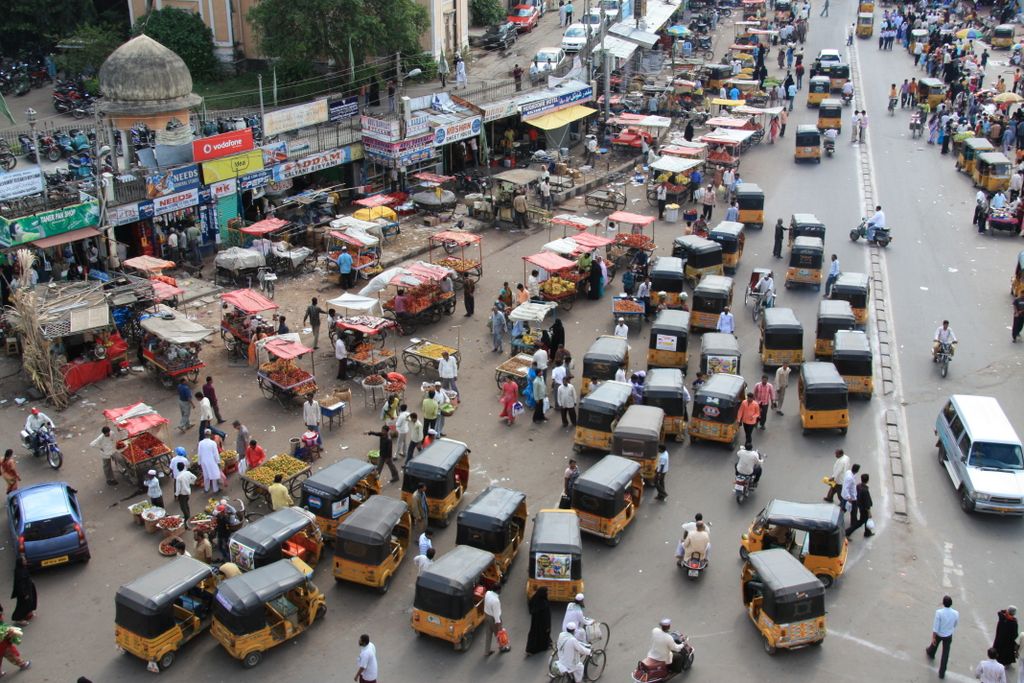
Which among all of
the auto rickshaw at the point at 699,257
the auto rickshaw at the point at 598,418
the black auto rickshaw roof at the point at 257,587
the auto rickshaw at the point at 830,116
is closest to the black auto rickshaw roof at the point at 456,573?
the black auto rickshaw roof at the point at 257,587

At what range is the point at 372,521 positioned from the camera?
687 inches

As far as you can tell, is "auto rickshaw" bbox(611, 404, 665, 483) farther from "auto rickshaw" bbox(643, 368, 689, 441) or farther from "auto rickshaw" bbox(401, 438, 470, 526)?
"auto rickshaw" bbox(401, 438, 470, 526)

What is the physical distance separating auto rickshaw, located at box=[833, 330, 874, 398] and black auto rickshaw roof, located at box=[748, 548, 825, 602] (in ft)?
28.9

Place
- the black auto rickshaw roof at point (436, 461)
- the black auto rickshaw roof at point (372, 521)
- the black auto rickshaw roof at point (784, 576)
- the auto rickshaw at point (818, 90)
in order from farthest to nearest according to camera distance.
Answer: the auto rickshaw at point (818, 90) → the black auto rickshaw roof at point (436, 461) → the black auto rickshaw roof at point (372, 521) → the black auto rickshaw roof at point (784, 576)

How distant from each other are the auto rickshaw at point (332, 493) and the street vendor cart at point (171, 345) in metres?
7.60

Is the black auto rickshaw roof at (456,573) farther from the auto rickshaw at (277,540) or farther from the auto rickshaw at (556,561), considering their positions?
the auto rickshaw at (277,540)

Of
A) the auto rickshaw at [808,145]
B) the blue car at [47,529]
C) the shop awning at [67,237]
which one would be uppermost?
the shop awning at [67,237]

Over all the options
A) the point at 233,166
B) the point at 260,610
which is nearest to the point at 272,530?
the point at 260,610

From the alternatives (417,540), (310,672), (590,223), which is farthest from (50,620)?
(590,223)

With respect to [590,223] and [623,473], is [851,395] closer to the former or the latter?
[623,473]

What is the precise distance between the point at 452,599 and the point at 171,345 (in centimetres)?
1297

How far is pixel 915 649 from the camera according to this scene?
16.4 meters

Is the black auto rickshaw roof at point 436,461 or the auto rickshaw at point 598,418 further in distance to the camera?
the auto rickshaw at point 598,418

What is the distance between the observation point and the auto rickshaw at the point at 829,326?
26.0 metres
